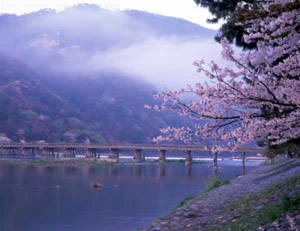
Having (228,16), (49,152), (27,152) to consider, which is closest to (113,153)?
(49,152)

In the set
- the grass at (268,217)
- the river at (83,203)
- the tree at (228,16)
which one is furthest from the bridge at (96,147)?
the grass at (268,217)

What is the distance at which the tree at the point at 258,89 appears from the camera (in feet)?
22.2

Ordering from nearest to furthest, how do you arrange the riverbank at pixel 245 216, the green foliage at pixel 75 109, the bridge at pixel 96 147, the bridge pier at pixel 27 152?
the riverbank at pixel 245 216 < the bridge at pixel 96 147 < the bridge pier at pixel 27 152 < the green foliage at pixel 75 109

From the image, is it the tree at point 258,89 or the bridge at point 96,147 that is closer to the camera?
the tree at point 258,89

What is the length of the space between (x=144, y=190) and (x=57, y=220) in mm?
13720

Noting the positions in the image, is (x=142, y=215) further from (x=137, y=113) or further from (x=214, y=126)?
(x=137, y=113)

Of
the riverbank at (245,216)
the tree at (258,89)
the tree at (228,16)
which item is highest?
the tree at (228,16)

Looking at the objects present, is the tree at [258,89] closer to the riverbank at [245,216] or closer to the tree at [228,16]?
the riverbank at [245,216]

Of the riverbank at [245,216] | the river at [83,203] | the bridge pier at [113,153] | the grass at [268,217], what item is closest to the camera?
the riverbank at [245,216]

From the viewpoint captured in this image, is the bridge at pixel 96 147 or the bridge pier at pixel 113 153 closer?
the bridge at pixel 96 147

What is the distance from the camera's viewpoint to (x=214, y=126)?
8297mm

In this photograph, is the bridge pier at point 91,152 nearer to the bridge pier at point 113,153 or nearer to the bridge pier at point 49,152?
the bridge pier at point 113,153

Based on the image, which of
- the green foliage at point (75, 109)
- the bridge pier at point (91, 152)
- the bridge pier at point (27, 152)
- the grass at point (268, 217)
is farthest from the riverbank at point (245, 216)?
the green foliage at point (75, 109)

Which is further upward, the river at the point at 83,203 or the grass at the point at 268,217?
the grass at the point at 268,217
